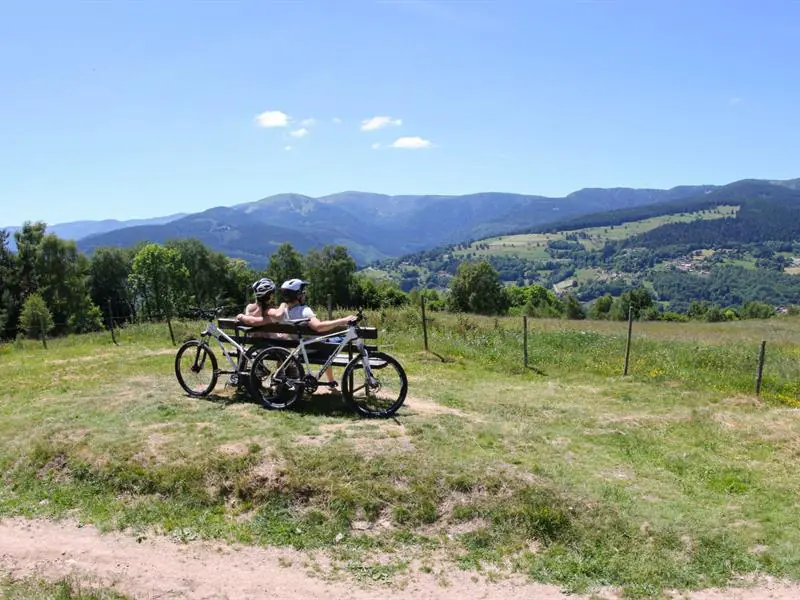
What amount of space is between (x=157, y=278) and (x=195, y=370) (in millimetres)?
63794

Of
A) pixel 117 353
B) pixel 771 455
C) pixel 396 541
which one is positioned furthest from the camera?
pixel 117 353

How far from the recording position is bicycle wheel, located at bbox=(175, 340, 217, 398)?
1127cm

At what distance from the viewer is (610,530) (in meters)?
6.95

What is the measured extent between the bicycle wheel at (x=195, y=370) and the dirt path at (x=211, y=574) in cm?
454

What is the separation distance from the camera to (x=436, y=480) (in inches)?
300

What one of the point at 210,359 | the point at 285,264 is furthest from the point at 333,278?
the point at 210,359

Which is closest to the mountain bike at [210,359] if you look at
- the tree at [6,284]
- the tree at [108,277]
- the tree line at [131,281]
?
the tree line at [131,281]

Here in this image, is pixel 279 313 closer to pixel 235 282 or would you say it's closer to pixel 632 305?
pixel 235 282

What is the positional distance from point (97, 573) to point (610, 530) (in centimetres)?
583

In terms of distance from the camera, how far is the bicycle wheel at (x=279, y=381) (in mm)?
10203

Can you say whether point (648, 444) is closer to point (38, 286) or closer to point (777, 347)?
point (777, 347)

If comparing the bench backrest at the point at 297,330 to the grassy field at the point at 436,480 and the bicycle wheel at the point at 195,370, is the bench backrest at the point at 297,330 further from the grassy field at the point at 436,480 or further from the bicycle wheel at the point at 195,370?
the grassy field at the point at 436,480

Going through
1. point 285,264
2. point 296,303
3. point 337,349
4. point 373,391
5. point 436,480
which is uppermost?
point 296,303

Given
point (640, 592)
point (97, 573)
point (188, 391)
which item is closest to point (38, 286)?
point (188, 391)
